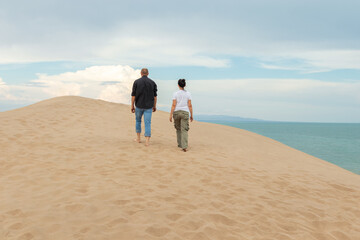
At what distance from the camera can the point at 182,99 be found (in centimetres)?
859

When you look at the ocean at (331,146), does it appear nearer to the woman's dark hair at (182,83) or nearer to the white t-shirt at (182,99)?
the white t-shirt at (182,99)

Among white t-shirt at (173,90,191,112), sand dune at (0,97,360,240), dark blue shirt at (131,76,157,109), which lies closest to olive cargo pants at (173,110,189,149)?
white t-shirt at (173,90,191,112)

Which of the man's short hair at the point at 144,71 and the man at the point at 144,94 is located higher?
the man's short hair at the point at 144,71

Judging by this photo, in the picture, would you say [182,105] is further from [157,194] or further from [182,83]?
[157,194]

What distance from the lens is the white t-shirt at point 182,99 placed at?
8.54 metres

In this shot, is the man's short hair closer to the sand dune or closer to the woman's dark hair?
the woman's dark hair

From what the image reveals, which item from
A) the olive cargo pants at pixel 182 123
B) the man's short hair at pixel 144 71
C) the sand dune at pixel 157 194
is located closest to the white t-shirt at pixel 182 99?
the olive cargo pants at pixel 182 123

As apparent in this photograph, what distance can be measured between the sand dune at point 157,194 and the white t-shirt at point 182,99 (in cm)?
144

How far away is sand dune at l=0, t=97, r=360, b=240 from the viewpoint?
11.8 feet

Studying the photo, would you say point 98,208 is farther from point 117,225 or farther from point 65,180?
point 65,180

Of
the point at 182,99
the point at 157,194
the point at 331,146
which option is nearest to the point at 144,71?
the point at 182,99

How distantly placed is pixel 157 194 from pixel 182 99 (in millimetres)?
4258

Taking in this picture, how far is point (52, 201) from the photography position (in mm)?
4344

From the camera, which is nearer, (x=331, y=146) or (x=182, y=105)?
(x=182, y=105)
